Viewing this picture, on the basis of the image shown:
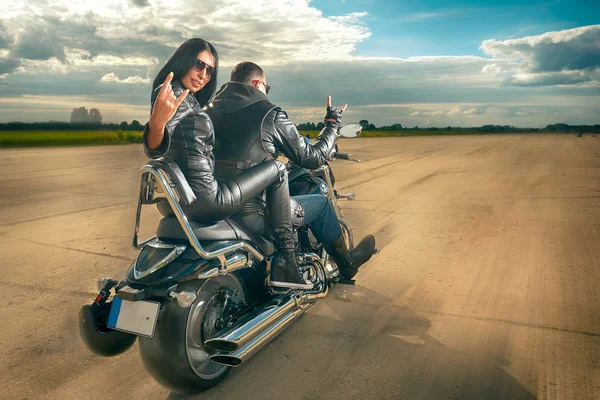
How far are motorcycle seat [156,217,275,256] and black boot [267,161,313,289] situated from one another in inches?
9.1

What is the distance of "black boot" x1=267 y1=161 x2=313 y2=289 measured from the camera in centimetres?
348

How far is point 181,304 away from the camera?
9.12ft

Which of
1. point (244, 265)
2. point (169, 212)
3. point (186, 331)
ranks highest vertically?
point (169, 212)

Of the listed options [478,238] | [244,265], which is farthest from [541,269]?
[244,265]

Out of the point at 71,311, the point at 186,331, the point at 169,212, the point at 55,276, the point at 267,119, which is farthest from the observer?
the point at 55,276

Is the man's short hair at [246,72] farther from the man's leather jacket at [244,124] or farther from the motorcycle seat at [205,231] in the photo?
the motorcycle seat at [205,231]

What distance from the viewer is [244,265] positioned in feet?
10.8

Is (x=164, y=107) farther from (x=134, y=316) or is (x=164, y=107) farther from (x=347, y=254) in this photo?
(x=347, y=254)

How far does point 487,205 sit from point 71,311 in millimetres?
7488

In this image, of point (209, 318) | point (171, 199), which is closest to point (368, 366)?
point (209, 318)

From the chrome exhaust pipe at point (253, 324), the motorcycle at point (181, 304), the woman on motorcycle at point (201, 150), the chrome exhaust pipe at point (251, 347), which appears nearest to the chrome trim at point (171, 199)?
the motorcycle at point (181, 304)

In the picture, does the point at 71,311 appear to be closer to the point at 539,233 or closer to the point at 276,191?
the point at 276,191

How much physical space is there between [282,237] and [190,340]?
0.96 meters

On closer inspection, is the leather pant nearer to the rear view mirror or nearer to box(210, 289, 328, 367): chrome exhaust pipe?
box(210, 289, 328, 367): chrome exhaust pipe
